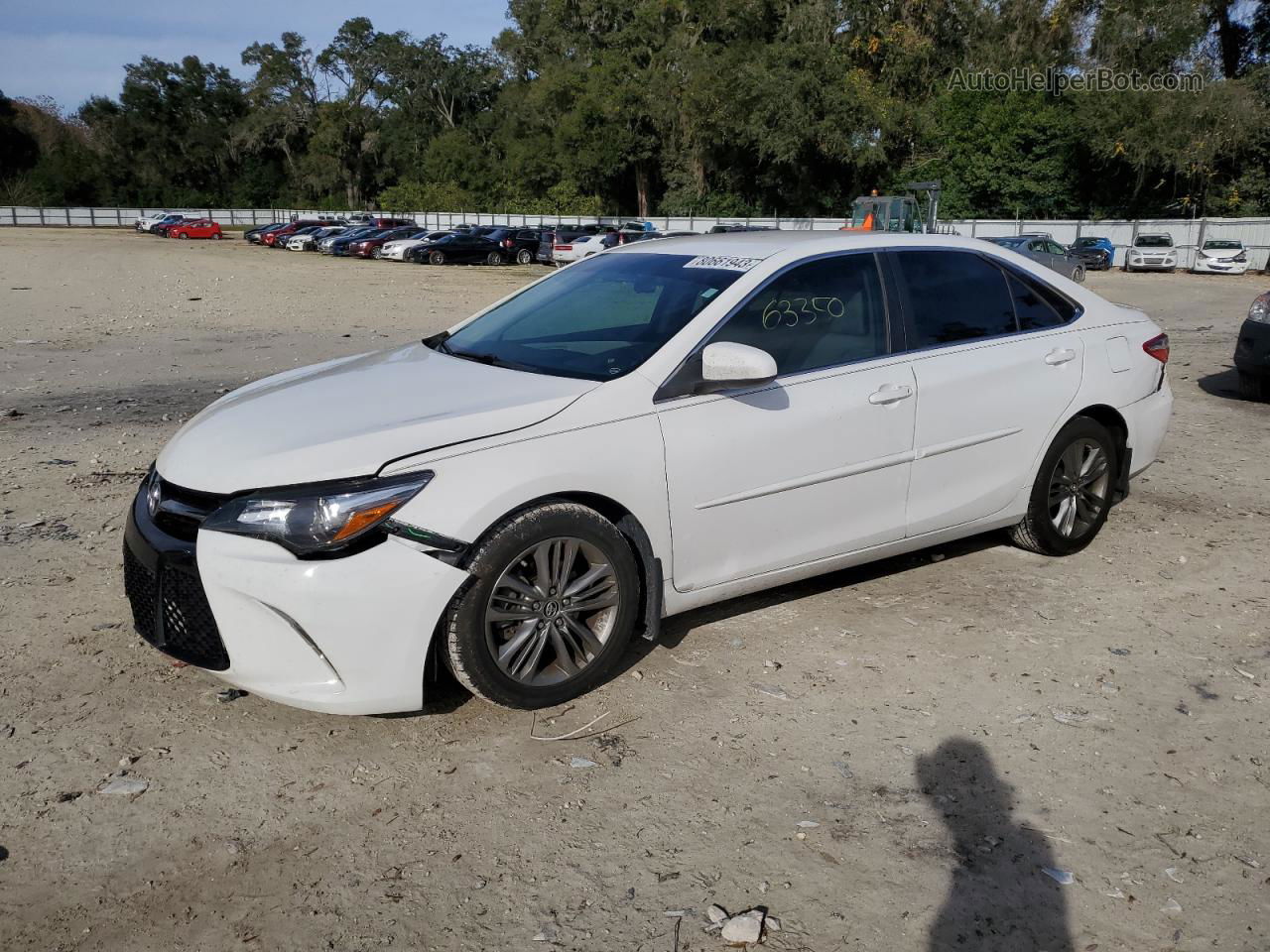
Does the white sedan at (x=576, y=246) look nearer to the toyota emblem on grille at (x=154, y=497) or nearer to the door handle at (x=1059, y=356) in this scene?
the door handle at (x=1059, y=356)

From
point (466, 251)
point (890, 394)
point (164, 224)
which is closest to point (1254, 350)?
point (890, 394)

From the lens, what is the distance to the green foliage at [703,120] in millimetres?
49219

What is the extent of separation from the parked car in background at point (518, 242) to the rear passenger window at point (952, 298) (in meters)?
37.1

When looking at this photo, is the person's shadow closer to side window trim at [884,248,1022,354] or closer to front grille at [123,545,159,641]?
side window trim at [884,248,1022,354]

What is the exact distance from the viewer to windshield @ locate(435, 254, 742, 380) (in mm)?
4230

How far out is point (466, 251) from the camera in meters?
39.9

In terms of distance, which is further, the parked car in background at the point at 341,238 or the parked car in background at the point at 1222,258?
the parked car in background at the point at 341,238

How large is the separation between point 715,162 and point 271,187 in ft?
145

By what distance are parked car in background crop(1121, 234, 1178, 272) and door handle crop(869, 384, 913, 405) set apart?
3780 cm

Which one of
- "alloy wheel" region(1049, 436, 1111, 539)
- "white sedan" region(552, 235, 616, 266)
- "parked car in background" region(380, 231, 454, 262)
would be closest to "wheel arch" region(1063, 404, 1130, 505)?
"alloy wheel" region(1049, 436, 1111, 539)

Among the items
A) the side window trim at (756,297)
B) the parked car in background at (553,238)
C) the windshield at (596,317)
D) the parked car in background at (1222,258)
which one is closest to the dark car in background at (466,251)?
the parked car in background at (553,238)

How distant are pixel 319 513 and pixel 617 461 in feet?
3.38

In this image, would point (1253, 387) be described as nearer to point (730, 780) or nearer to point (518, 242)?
point (730, 780)

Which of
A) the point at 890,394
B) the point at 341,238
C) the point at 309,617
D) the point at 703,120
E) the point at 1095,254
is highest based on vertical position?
the point at 703,120
